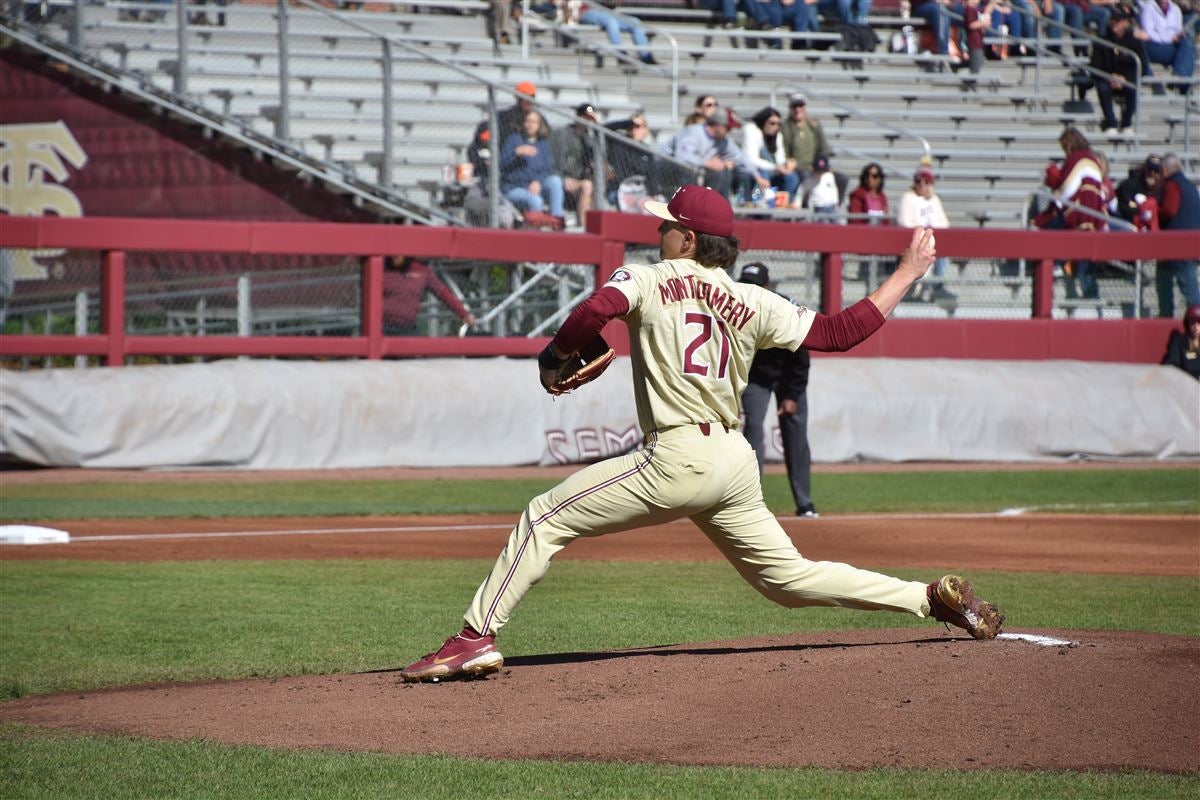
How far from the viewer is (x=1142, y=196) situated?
22.9 metres

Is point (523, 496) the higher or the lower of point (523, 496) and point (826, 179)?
the lower

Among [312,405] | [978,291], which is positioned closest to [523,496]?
[312,405]

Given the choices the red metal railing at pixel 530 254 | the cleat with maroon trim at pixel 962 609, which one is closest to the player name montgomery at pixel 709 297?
the cleat with maroon trim at pixel 962 609

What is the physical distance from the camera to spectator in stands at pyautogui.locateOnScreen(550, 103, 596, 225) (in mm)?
19375

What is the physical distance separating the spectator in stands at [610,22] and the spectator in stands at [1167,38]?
911 cm

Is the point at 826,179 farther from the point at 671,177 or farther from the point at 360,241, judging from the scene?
the point at 360,241

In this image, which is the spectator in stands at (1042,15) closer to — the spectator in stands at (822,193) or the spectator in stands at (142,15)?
the spectator in stands at (822,193)

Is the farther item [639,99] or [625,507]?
[639,99]

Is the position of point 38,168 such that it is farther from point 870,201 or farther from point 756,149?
point 870,201

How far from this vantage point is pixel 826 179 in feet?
72.6

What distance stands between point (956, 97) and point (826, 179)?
7.09 metres

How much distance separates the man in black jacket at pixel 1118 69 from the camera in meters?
27.8

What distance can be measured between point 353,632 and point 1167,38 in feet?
81.1

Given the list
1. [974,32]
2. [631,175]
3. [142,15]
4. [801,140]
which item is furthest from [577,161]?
[974,32]
